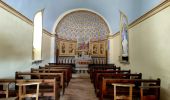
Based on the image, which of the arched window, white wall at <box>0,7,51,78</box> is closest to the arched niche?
the arched window

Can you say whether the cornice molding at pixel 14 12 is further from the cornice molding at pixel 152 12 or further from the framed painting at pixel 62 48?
the framed painting at pixel 62 48

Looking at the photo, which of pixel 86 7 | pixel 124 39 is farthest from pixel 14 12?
pixel 86 7

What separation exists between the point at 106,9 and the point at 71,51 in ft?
14.7

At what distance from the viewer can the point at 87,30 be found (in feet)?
48.8

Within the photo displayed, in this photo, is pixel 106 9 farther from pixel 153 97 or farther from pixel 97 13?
pixel 153 97

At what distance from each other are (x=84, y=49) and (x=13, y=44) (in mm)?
8629

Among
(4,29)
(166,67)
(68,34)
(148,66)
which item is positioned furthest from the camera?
(68,34)

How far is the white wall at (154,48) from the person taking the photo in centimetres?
505

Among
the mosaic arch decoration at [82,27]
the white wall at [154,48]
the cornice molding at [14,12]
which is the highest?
the mosaic arch decoration at [82,27]

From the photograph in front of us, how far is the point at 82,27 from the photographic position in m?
14.8

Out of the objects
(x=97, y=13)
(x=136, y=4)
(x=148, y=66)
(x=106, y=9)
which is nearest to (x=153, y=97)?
(x=148, y=66)

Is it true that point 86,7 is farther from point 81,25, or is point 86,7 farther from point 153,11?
point 153,11

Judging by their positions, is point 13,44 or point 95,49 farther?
point 95,49

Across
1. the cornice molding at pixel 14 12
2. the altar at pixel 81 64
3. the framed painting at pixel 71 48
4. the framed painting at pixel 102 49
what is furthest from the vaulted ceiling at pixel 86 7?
the altar at pixel 81 64
